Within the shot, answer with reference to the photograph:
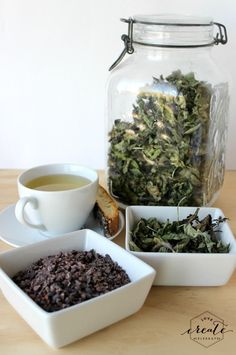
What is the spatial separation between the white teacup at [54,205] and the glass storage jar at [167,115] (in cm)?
8

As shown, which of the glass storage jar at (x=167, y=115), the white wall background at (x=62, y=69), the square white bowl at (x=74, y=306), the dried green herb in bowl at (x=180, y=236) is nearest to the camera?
the square white bowl at (x=74, y=306)

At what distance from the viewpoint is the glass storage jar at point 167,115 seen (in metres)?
0.67

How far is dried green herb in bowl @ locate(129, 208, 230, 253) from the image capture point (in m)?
0.57

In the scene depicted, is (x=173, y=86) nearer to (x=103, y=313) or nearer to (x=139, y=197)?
(x=139, y=197)

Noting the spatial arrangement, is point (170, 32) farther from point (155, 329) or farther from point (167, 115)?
point (155, 329)

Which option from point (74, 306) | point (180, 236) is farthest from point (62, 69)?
point (74, 306)

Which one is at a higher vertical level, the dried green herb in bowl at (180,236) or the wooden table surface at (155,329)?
the dried green herb in bowl at (180,236)

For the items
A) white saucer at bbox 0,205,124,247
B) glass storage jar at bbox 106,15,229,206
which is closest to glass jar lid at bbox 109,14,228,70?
glass storage jar at bbox 106,15,229,206

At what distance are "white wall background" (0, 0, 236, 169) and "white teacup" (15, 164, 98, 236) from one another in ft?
0.90

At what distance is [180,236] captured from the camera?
23.3 inches

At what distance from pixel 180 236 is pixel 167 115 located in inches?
7.3

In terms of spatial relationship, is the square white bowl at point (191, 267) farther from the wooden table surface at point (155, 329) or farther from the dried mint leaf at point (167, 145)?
the dried mint leaf at point (167, 145)

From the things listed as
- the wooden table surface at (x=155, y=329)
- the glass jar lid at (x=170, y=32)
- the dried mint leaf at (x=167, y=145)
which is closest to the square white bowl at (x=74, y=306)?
the wooden table surface at (x=155, y=329)

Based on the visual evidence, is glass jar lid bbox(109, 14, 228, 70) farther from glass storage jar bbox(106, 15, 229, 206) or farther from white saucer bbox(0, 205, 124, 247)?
white saucer bbox(0, 205, 124, 247)
